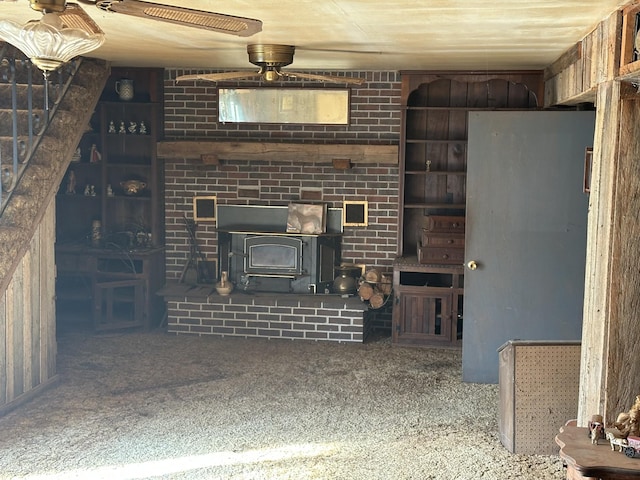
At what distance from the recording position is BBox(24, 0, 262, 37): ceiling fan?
7.84 feet

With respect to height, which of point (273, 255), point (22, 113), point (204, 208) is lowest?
point (273, 255)

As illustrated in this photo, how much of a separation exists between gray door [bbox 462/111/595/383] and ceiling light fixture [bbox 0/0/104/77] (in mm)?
3484

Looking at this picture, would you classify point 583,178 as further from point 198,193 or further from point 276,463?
point 198,193

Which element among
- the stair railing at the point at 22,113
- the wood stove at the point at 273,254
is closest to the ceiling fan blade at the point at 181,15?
the stair railing at the point at 22,113

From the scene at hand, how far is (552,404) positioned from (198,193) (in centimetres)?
408

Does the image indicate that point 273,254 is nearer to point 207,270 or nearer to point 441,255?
point 207,270

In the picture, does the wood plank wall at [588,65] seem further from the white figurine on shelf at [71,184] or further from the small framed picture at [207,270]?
the white figurine on shelf at [71,184]

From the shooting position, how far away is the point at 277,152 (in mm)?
7047

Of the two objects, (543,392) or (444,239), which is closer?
(543,392)

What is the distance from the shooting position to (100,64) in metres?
5.80

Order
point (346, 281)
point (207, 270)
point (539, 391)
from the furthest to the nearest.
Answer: point (207, 270), point (346, 281), point (539, 391)

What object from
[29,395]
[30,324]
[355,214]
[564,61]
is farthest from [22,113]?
[564,61]

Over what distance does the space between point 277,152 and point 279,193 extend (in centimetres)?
41

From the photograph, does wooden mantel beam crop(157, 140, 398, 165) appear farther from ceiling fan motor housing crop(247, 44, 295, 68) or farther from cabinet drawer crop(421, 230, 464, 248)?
ceiling fan motor housing crop(247, 44, 295, 68)
